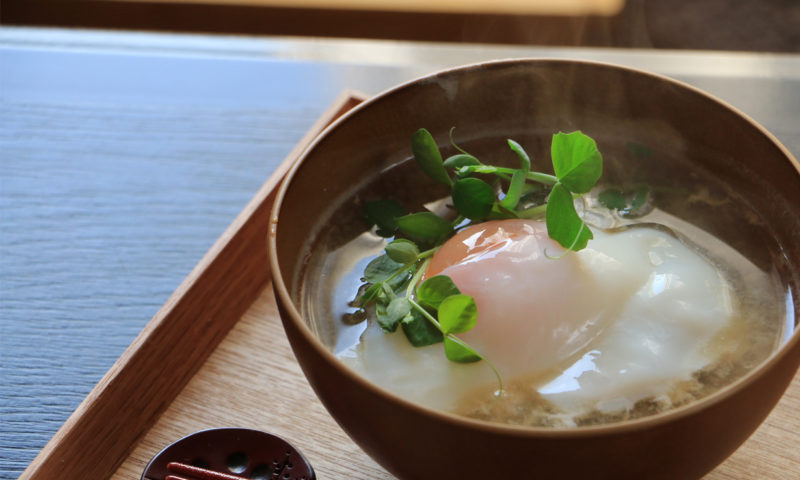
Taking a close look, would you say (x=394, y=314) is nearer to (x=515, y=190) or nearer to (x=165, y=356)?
(x=515, y=190)

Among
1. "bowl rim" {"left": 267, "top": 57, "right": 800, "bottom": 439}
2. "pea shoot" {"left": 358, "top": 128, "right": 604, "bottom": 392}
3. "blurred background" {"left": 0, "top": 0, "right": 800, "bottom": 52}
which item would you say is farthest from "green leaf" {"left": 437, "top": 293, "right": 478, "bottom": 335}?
"blurred background" {"left": 0, "top": 0, "right": 800, "bottom": 52}

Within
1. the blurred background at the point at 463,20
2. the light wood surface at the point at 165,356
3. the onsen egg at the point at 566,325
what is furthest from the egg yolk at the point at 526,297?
the blurred background at the point at 463,20

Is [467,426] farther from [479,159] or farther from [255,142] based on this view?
[255,142]

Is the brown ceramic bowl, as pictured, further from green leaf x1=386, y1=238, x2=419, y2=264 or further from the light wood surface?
the light wood surface

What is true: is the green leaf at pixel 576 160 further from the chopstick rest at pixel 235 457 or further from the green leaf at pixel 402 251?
the chopstick rest at pixel 235 457

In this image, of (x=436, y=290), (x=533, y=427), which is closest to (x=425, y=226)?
(x=436, y=290)

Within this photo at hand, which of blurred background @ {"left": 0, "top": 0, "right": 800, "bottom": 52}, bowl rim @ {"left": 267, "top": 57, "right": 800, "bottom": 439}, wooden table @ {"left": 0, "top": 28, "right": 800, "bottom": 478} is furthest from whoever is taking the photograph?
blurred background @ {"left": 0, "top": 0, "right": 800, "bottom": 52}

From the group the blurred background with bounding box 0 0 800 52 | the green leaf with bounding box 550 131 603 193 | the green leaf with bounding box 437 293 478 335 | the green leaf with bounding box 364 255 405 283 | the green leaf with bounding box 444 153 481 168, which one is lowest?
the blurred background with bounding box 0 0 800 52
